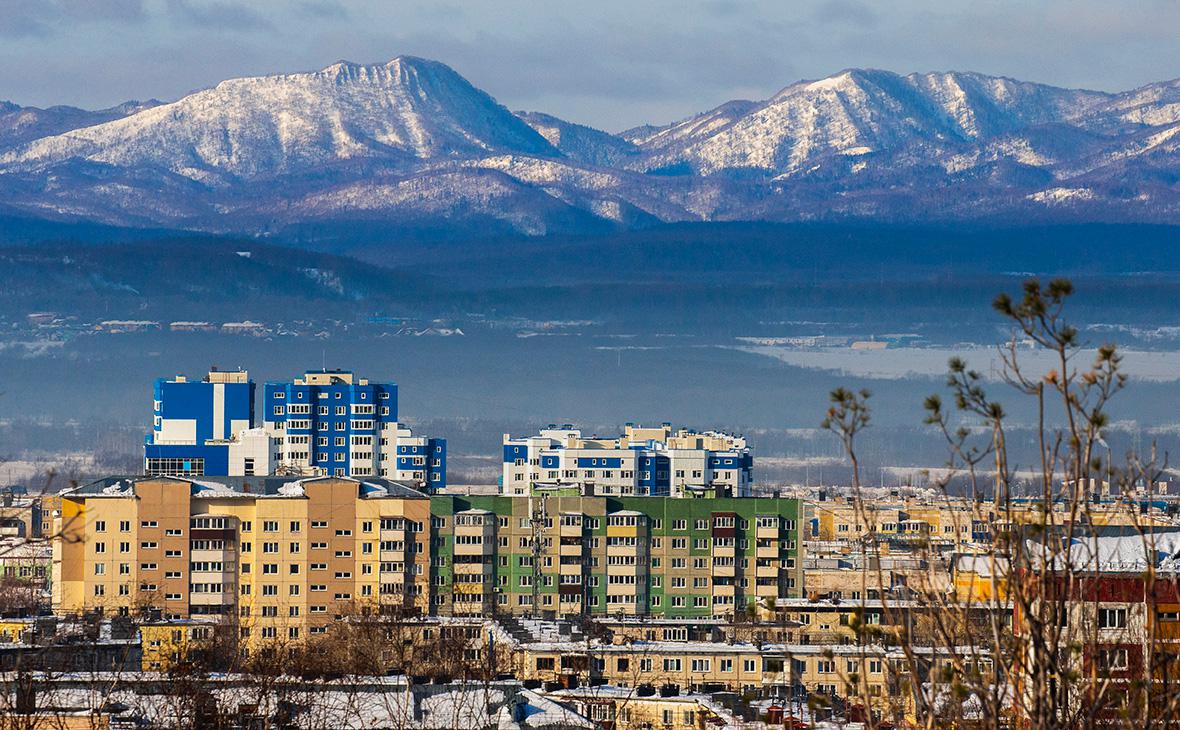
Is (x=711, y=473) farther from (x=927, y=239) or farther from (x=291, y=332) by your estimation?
(x=927, y=239)

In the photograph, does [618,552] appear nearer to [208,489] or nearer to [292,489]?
[292,489]

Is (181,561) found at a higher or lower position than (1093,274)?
lower

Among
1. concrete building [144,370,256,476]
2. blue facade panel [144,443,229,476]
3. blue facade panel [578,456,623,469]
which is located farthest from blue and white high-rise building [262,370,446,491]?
blue facade panel [578,456,623,469]

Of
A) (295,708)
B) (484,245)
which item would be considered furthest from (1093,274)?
(295,708)

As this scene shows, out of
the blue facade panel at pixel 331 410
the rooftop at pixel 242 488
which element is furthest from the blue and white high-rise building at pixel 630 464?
the rooftop at pixel 242 488

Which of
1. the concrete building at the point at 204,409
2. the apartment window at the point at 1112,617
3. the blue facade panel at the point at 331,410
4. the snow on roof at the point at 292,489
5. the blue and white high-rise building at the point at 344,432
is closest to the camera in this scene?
the apartment window at the point at 1112,617

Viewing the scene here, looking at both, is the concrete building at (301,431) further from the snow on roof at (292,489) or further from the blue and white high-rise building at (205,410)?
the snow on roof at (292,489)
